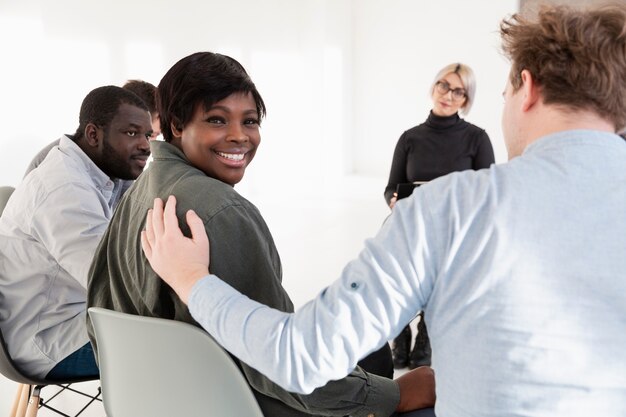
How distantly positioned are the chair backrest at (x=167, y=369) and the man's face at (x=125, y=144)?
108cm

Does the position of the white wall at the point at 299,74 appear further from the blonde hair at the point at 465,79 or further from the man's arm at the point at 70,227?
the blonde hair at the point at 465,79

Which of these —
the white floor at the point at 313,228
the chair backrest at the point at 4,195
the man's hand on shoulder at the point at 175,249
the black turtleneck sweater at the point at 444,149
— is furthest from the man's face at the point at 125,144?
the black turtleneck sweater at the point at 444,149

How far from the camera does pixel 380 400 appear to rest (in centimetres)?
124

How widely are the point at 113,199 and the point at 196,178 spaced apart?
47.5 inches

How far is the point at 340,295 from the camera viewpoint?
766 mm

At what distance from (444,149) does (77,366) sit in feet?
6.52

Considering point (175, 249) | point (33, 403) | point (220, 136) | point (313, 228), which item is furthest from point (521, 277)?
point (313, 228)

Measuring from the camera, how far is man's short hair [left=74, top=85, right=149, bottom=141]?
2.09 meters

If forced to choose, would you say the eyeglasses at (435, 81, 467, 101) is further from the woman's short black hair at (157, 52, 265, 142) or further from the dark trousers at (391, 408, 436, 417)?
the dark trousers at (391, 408, 436, 417)

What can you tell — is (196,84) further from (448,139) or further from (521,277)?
(448,139)

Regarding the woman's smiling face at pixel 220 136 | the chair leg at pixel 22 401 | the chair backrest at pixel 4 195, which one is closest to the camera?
the woman's smiling face at pixel 220 136

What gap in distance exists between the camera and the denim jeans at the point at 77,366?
1723mm

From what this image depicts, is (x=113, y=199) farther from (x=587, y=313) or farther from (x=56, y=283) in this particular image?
(x=587, y=313)

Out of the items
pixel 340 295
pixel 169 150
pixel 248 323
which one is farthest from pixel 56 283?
pixel 340 295
